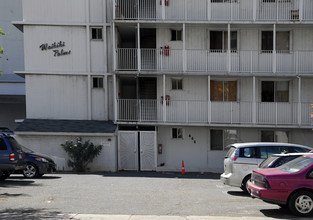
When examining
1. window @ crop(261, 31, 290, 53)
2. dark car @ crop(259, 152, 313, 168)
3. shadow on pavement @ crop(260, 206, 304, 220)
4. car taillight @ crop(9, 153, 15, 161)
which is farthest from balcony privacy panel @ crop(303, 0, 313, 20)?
car taillight @ crop(9, 153, 15, 161)

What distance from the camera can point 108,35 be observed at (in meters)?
21.1

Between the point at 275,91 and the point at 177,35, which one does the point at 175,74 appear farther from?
the point at 275,91

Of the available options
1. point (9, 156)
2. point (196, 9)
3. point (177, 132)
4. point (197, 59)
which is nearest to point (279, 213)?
point (9, 156)

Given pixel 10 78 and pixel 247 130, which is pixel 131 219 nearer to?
pixel 247 130

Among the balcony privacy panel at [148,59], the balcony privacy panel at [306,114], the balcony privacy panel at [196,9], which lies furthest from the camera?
the balcony privacy panel at [148,59]

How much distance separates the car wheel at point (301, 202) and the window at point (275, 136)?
12.3m

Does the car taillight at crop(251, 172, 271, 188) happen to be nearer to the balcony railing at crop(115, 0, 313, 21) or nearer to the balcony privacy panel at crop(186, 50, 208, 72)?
the balcony privacy panel at crop(186, 50, 208, 72)

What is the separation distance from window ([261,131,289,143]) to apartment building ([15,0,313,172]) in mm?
59

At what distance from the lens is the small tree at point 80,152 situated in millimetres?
18953

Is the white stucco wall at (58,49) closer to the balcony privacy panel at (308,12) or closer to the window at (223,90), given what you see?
the window at (223,90)

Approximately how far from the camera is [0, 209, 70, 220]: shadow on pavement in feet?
27.7

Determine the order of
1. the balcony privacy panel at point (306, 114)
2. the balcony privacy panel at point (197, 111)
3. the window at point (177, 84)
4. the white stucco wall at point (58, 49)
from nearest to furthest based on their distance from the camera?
the balcony privacy panel at point (306, 114), the balcony privacy panel at point (197, 111), the window at point (177, 84), the white stucco wall at point (58, 49)

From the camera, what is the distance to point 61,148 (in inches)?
776

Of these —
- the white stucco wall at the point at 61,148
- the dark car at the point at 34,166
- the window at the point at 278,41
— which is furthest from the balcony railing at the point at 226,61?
the dark car at the point at 34,166
